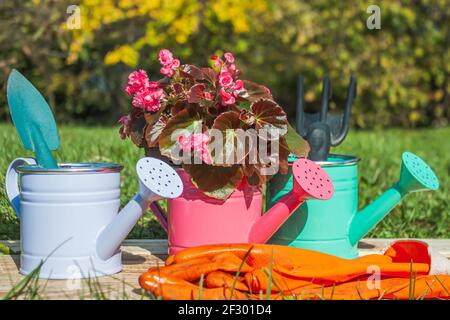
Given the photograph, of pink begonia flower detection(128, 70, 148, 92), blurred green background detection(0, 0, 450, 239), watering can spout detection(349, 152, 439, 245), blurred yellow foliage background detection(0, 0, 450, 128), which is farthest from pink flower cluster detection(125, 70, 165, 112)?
blurred yellow foliage background detection(0, 0, 450, 128)

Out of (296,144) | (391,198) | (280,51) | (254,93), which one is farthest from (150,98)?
(280,51)

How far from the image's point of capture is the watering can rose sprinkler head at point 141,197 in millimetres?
1475

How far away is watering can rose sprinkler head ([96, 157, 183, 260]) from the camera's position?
4.84ft

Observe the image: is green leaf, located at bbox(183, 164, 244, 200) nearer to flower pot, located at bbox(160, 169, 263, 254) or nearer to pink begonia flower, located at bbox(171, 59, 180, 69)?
flower pot, located at bbox(160, 169, 263, 254)

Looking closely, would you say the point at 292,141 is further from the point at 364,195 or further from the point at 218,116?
the point at 364,195

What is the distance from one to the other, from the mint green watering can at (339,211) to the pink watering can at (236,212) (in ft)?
0.30

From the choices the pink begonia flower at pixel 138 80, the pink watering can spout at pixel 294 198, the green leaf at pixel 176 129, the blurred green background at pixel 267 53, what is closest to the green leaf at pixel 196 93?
the green leaf at pixel 176 129

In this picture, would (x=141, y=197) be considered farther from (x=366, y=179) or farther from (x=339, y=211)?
(x=366, y=179)

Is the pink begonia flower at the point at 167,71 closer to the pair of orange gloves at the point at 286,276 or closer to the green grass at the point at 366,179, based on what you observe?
the pair of orange gloves at the point at 286,276

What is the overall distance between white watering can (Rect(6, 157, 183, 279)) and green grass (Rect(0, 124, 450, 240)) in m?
0.71

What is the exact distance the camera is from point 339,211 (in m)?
1.72

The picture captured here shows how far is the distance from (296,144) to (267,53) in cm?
522

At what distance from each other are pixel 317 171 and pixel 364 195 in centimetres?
126

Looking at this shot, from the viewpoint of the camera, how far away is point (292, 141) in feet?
5.35
